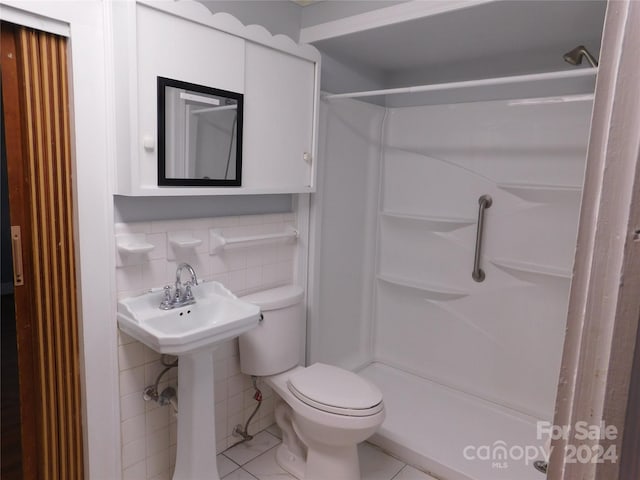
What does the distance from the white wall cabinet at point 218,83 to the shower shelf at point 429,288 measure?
1131mm

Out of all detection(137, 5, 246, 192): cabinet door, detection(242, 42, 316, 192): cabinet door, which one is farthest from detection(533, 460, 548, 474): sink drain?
detection(137, 5, 246, 192): cabinet door

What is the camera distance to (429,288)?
2879 mm

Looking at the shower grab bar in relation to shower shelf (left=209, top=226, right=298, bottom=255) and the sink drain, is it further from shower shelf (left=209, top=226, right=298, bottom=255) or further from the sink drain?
shower shelf (left=209, top=226, right=298, bottom=255)

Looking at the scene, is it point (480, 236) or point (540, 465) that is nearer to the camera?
point (540, 465)

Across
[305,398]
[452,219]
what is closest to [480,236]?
[452,219]

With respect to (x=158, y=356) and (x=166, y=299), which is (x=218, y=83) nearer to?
(x=166, y=299)

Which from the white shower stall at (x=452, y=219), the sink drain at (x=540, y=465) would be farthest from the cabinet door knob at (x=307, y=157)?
the sink drain at (x=540, y=465)

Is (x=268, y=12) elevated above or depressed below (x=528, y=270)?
above

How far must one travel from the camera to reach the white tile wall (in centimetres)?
177

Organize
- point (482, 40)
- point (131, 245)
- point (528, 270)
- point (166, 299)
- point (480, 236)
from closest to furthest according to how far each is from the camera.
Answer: point (131, 245), point (166, 299), point (482, 40), point (528, 270), point (480, 236)

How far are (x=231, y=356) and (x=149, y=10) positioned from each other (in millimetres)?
1560

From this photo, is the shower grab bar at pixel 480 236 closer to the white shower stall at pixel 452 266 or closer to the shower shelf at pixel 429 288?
the white shower stall at pixel 452 266

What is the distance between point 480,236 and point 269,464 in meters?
1.75

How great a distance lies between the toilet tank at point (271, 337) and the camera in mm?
2104
